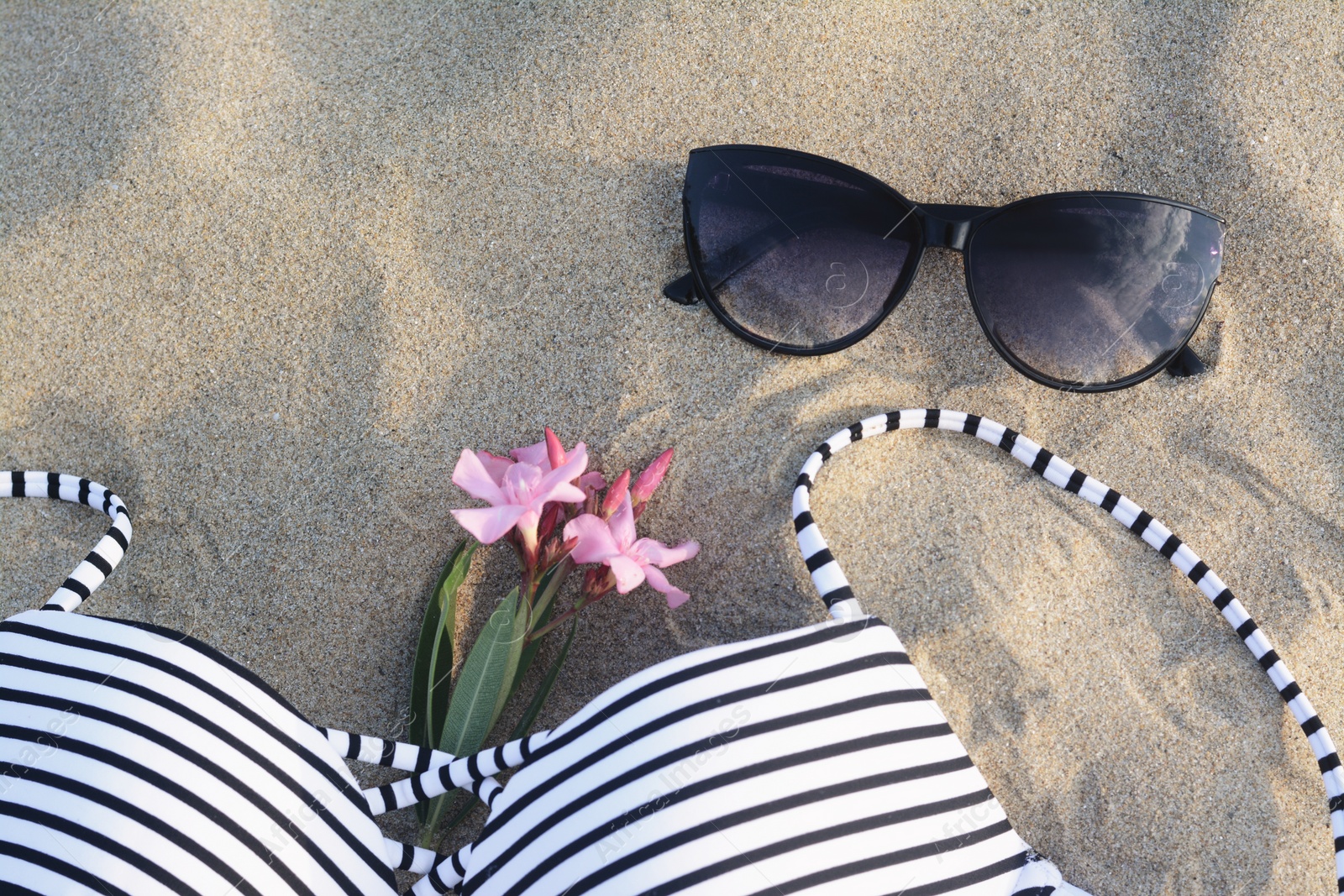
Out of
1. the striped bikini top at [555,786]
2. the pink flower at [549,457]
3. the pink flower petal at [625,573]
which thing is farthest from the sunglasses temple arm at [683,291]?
the striped bikini top at [555,786]

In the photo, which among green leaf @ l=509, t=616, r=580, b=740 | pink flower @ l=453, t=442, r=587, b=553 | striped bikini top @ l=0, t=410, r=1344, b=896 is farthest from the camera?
green leaf @ l=509, t=616, r=580, b=740

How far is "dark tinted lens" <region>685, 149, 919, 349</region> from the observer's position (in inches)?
60.4

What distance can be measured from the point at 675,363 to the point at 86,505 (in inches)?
45.3

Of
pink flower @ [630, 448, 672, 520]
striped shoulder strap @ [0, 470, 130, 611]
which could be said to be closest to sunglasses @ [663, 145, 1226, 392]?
pink flower @ [630, 448, 672, 520]

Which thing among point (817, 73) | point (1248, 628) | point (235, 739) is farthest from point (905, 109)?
point (235, 739)

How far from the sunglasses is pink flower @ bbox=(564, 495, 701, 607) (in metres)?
0.47

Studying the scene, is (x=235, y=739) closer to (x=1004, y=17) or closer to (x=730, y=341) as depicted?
(x=730, y=341)

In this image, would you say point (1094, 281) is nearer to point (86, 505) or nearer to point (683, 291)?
point (683, 291)

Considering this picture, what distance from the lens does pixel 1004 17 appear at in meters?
1.69

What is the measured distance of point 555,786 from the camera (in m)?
1.22

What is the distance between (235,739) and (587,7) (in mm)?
1477

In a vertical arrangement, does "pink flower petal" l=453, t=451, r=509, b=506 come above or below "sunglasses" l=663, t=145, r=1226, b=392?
below

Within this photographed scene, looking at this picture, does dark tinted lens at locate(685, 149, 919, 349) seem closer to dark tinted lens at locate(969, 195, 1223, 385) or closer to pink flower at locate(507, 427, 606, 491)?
dark tinted lens at locate(969, 195, 1223, 385)

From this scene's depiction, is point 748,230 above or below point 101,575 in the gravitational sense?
above
